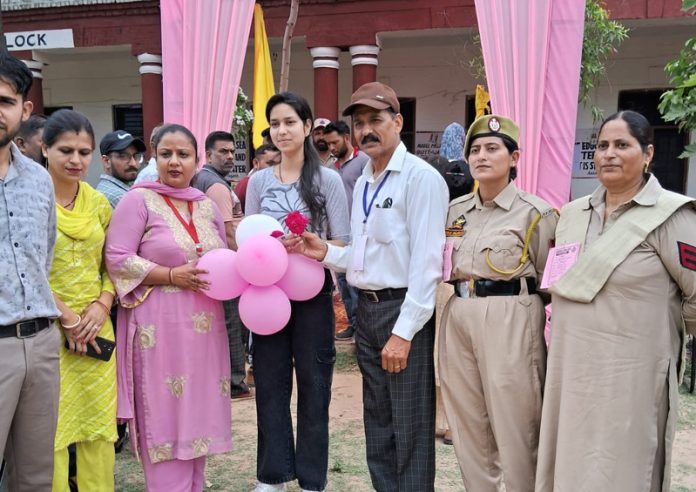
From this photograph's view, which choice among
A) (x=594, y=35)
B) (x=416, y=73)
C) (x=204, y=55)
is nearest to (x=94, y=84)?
(x=416, y=73)

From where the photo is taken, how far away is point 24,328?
2.00m

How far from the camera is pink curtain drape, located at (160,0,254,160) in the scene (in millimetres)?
5410

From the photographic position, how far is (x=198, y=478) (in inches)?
108

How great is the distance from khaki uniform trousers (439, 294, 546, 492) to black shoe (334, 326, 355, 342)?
3.37 metres

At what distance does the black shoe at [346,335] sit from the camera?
19.2ft

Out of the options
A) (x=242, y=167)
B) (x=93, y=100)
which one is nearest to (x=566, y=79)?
(x=242, y=167)

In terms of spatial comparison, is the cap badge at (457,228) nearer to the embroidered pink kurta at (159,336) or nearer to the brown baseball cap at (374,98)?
the brown baseball cap at (374,98)

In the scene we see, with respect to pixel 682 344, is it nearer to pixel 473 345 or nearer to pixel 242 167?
pixel 473 345

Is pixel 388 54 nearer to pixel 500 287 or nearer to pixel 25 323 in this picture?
pixel 500 287

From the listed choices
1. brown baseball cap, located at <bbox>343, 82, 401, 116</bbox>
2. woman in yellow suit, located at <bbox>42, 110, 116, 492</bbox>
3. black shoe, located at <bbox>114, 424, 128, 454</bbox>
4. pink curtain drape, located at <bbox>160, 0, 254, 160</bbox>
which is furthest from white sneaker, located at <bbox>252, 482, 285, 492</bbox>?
pink curtain drape, located at <bbox>160, 0, 254, 160</bbox>

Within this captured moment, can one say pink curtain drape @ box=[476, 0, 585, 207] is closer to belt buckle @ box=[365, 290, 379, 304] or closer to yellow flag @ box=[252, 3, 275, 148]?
yellow flag @ box=[252, 3, 275, 148]

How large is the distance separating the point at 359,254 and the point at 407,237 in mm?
221

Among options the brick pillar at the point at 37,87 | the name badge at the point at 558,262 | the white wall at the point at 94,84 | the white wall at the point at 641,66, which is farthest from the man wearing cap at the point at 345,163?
the white wall at the point at 94,84

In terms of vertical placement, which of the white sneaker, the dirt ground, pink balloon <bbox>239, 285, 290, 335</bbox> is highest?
pink balloon <bbox>239, 285, 290, 335</bbox>
